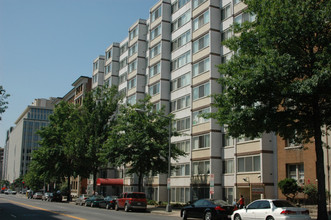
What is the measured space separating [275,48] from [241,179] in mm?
18468

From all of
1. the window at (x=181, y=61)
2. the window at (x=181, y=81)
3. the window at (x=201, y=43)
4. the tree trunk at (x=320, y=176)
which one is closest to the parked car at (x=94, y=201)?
the window at (x=181, y=81)

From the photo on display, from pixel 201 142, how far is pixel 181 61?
1232cm

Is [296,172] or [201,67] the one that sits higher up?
[201,67]

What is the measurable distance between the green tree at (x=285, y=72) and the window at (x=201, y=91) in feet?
65.4

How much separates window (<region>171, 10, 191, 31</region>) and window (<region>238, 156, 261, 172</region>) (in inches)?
814

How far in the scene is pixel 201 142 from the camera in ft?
136

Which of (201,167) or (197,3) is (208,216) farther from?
(197,3)

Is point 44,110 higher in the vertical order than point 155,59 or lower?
higher

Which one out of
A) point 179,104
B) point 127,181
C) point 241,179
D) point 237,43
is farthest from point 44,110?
point 237,43

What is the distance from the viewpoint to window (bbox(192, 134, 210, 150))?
40.6 metres

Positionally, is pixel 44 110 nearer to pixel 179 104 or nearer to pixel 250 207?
pixel 179 104

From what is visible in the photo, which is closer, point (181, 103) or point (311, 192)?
point (311, 192)

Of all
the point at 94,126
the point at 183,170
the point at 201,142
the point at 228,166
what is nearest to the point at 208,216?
the point at 228,166

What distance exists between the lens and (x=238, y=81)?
20.0 meters
